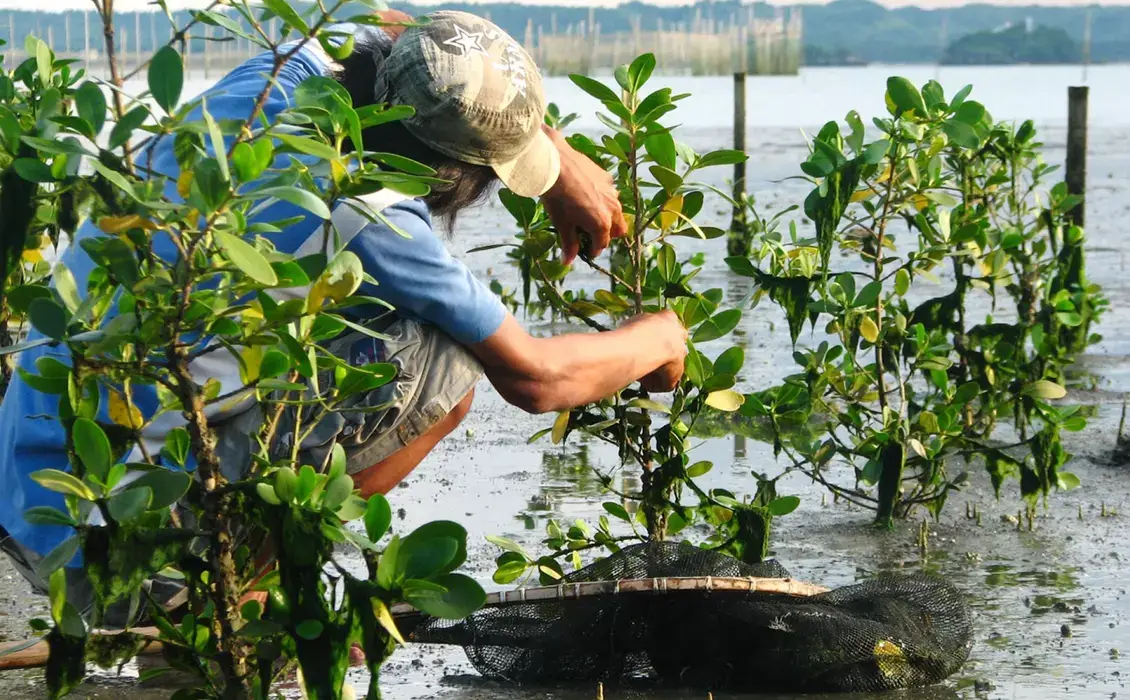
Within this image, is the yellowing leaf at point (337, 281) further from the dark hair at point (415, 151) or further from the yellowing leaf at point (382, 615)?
the dark hair at point (415, 151)

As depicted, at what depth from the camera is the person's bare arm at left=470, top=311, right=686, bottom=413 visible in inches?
104

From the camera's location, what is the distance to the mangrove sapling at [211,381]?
1.66 m

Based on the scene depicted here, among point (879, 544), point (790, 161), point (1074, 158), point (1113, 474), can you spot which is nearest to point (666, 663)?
point (879, 544)

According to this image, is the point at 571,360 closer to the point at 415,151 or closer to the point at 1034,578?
the point at 415,151

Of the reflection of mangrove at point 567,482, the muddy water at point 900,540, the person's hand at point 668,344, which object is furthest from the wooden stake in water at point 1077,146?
the person's hand at point 668,344

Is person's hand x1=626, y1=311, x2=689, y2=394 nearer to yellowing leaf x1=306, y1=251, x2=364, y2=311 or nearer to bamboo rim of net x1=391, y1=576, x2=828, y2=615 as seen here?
bamboo rim of net x1=391, y1=576, x2=828, y2=615

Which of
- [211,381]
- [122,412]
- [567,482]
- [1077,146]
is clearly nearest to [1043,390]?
[567,482]

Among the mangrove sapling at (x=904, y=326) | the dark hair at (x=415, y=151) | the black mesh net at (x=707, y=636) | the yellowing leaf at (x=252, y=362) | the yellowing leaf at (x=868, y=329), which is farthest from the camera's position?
the yellowing leaf at (x=868, y=329)

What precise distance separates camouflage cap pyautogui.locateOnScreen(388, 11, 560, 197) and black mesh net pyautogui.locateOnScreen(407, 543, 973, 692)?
92 centimetres

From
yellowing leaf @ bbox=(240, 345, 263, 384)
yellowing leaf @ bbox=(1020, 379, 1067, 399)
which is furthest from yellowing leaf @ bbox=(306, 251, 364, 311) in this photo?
yellowing leaf @ bbox=(1020, 379, 1067, 399)

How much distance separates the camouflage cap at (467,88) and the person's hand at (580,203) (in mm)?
332

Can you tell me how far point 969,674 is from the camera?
294cm

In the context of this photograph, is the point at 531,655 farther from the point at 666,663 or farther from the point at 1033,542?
the point at 1033,542

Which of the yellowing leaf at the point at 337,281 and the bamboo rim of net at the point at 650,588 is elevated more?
the yellowing leaf at the point at 337,281
